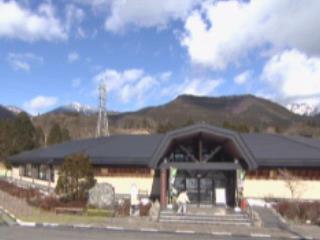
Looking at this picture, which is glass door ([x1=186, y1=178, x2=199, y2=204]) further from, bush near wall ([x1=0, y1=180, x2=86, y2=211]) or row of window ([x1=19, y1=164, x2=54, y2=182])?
row of window ([x1=19, y1=164, x2=54, y2=182])

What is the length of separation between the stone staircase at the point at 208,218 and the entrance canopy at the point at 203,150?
2869mm

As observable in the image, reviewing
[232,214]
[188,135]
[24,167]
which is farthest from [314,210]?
[24,167]

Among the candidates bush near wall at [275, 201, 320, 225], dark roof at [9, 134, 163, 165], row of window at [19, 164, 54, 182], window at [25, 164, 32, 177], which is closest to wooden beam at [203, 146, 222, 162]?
dark roof at [9, 134, 163, 165]

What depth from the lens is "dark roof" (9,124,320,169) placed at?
95.3ft

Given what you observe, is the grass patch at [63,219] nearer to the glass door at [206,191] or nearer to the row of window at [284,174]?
the glass door at [206,191]

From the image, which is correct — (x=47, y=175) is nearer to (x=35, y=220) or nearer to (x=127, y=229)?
(x=35, y=220)

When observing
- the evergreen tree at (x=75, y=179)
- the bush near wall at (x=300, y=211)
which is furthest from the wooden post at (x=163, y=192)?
the bush near wall at (x=300, y=211)

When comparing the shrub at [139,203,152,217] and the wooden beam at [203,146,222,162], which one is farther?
the wooden beam at [203,146,222,162]

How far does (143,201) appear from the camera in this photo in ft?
99.1

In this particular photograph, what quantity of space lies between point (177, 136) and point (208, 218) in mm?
5321

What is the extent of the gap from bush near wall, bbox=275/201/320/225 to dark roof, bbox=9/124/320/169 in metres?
2.71

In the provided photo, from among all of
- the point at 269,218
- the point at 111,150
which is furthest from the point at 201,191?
the point at 111,150

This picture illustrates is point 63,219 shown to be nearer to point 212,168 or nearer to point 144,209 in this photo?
point 144,209

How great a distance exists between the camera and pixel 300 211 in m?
27.0
